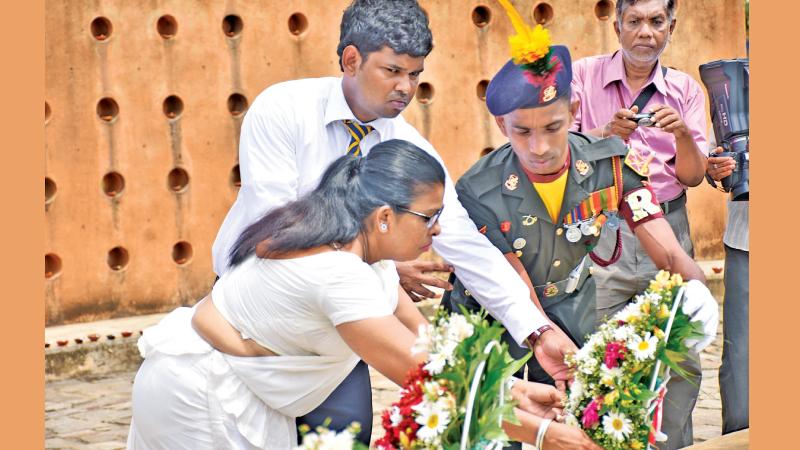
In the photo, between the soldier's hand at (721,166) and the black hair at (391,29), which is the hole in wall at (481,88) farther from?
the black hair at (391,29)

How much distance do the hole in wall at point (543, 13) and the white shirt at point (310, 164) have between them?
488 centimetres

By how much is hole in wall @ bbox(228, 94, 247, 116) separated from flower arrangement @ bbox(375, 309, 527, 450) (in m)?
5.56

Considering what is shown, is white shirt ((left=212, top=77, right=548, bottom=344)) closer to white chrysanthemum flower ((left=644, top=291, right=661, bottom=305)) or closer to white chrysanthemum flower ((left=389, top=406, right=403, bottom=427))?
white chrysanthemum flower ((left=644, top=291, right=661, bottom=305))

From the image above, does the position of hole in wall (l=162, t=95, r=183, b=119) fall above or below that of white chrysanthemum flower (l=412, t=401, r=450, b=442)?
above

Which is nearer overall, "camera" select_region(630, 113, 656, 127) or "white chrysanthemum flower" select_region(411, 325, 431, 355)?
"white chrysanthemum flower" select_region(411, 325, 431, 355)

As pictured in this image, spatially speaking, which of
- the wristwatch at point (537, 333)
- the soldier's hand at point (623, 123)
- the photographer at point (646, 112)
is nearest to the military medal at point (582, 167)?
the wristwatch at point (537, 333)

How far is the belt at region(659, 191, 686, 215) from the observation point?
5.46m

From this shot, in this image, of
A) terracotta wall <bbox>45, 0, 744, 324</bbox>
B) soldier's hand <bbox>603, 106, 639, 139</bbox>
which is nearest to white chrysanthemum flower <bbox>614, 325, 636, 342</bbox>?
soldier's hand <bbox>603, 106, 639, 139</bbox>

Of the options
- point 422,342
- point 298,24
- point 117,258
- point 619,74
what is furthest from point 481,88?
point 422,342

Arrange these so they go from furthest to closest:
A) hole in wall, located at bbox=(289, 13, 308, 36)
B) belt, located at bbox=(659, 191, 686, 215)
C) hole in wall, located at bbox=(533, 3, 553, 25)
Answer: hole in wall, located at bbox=(533, 3, 553, 25) → hole in wall, located at bbox=(289, 13, 308, 36) → belt, located at bbox=(659, 191, 686, 215)

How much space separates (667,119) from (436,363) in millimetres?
2251

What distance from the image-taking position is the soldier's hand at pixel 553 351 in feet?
13.4

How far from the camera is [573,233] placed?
4328 mm

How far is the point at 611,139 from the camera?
14.5 ft
